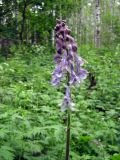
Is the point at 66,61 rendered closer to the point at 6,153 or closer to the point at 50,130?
the point at 6,153

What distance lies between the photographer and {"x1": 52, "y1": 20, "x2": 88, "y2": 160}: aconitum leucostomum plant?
3.51 metres

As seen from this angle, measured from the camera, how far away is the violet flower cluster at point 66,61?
3509mm

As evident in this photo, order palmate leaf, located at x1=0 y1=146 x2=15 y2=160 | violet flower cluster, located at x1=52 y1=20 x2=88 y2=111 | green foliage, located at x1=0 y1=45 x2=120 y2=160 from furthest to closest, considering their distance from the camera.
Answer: green foliage, located at x1=0 y1=45 x2=120 y2=160 → palmate leaf, located at x1=0 y1=146 x2=15 y2=160 → violet flower cluster, located at x1=52 y1=20 x2=88 y2=111

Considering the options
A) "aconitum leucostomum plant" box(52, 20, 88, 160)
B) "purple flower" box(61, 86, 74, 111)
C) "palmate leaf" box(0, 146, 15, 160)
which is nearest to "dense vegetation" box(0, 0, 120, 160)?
"palmate leaf" box(0, 146, 15, 160)

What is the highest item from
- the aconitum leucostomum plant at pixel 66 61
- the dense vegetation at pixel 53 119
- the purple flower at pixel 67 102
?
the aconitum leucostomum plant at pixel 66 61

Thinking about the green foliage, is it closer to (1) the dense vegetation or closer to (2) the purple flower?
(1) the dense vegetation

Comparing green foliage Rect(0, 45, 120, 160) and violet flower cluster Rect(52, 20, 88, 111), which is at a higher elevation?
violet flower cluster Rect(52, 20, 88, 111)

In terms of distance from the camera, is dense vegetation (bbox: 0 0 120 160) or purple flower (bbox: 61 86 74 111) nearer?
purple flower (bbox: 61 86 74 111)

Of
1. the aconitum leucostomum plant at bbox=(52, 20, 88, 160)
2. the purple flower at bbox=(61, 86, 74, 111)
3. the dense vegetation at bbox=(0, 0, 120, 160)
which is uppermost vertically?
the aconitum leucostomum plant at bbox=(52, 20, 88, 160)

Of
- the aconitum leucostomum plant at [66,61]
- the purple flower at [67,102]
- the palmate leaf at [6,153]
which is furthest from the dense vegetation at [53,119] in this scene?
the aconitum leucostomum plant at [66,61]

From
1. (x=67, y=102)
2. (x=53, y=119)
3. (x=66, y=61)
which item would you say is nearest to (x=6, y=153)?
(x=67, y=102)

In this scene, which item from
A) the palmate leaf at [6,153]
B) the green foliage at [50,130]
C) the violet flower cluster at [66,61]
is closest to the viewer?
the violet flower cluster at [66,61]

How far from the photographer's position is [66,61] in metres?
3.54

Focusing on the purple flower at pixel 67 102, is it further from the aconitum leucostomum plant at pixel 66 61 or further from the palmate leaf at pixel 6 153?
the palmate leaf at pixel 6 153
